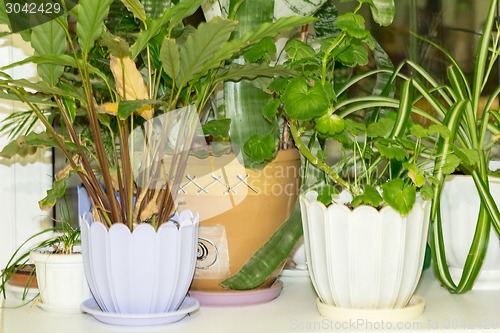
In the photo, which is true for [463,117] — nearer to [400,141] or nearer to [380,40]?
[400,141]

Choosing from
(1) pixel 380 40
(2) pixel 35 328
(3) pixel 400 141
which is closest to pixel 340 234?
(3) pixel 400 141

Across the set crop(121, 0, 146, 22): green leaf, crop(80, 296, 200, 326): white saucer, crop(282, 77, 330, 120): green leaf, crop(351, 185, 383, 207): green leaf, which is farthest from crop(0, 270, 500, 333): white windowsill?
crop(121, 0, 146, 22): green leaf

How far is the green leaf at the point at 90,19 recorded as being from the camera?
818mm

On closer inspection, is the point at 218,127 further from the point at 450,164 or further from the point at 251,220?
the point at 450,164

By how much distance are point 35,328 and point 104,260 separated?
0.36 feet

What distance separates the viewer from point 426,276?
4.02 ft

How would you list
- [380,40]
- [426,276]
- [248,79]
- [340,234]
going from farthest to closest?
1. [380,40]
2. [426,276]
3. [248,79]
4. [340,234]

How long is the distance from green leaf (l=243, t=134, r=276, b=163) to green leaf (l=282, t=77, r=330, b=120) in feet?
0.25

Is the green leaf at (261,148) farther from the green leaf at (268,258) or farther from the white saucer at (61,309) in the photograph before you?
the white saucer at (61,309)

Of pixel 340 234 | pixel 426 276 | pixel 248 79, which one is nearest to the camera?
pixel 340 234

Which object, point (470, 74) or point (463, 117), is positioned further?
point (470, 74)

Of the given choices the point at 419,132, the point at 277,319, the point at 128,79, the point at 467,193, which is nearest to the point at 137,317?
the point at 277,319

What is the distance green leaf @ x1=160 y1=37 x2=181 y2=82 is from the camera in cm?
85

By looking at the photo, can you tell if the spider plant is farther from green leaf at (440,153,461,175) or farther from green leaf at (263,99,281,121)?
green leaf at (440,153,461,175)
